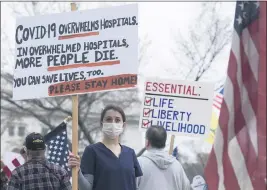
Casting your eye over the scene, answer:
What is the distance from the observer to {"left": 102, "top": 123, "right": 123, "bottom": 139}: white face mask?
19.4 feet

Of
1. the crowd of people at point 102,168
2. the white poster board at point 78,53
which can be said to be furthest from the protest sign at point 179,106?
the white poster board at point 78,53

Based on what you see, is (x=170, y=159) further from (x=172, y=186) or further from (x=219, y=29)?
A: (x=219, y=29)

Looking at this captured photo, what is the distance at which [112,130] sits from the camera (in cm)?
593

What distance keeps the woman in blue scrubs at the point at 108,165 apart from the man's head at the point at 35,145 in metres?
0.40

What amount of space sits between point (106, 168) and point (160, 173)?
845mm

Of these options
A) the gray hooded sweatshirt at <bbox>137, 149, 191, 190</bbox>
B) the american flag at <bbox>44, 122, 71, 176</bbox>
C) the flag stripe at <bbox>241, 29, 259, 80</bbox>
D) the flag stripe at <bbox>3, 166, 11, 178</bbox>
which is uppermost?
the flag stripe at <bbox>241, 29, 259, 80</bbox>

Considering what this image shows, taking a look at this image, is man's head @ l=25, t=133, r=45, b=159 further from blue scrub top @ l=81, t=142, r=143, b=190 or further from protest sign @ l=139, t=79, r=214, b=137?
protest sign @ l=139, t=79, r=214, b=137

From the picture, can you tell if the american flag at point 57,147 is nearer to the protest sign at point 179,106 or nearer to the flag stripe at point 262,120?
the protest sign at point 179,106

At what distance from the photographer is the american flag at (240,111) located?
436cm

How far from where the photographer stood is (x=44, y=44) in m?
6.43

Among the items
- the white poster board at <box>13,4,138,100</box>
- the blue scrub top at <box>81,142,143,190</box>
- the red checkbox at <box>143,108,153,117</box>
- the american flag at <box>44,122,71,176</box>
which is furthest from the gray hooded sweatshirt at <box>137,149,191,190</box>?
the red checkbox at <box>143,108,153,117</box>

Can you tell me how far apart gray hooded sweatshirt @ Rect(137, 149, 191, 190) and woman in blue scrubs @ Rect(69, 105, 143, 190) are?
1.34 feet

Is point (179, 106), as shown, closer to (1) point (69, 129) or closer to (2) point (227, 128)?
(2) point (227, 128)

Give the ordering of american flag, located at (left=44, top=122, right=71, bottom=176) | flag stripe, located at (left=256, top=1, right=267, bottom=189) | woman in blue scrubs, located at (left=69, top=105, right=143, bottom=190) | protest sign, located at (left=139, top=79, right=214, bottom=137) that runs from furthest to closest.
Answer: protest sign, located at (left=139, top=79, right=214, bottom=137), american flag, located at (left=44, top=122, right=71, bottom=176), woman in blue scrubs, located at (left=69, top=105, right=143, bottom=190), flag stripe, located at (left=256, top=1, right=267, bottom=189)
